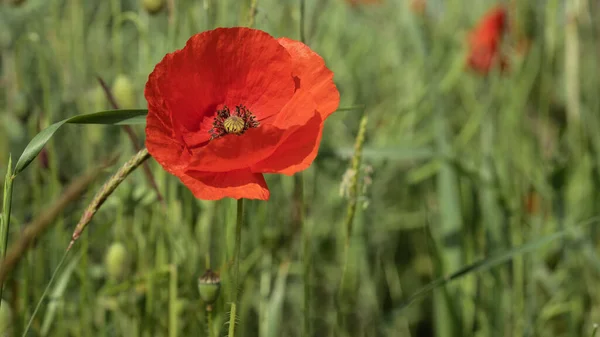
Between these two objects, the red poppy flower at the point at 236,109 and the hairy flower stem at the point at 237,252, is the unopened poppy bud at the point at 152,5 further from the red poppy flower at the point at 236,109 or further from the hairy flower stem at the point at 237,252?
the hairy flower stem at the point at 237,252

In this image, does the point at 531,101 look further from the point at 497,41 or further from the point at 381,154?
the point at 381,154

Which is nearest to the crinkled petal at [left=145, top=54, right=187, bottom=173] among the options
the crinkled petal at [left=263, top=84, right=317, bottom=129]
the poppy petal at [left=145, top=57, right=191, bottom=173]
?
the poppy petal at [left=145, top=57, right=191, bottom=173]

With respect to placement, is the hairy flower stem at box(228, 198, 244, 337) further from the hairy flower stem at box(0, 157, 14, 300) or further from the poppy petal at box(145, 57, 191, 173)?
the hairy flower stem at box(0, 157, 14, 300)

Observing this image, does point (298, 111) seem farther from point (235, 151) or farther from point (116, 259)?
point (116, 259)

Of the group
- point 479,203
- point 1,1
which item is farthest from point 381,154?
point 1,1

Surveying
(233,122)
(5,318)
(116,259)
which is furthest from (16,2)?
(233,122)

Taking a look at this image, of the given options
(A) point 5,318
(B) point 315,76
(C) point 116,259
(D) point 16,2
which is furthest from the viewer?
(D) point 16,2

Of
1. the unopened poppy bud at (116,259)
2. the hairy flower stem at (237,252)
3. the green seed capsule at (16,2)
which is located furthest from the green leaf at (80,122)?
the green seed capsule at (16,2)
